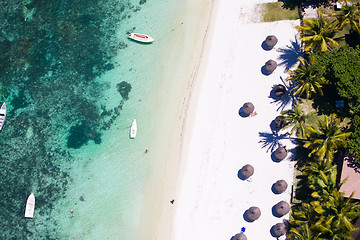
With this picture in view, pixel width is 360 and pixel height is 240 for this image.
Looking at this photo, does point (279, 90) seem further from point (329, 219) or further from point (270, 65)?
point (329, 219)

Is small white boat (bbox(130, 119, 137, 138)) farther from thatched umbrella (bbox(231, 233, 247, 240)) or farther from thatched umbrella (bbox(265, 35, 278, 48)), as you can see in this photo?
thatched umbrella (bbox(265, 35, 278, 48))

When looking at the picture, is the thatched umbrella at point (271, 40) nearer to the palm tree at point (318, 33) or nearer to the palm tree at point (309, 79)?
the palm tree at point (318, 33)

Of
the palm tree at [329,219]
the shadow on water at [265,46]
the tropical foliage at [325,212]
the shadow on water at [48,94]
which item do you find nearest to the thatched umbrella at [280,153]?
the tropical foliage at [325,212]

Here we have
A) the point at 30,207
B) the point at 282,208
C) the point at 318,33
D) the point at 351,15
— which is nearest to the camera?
the point at 351,15

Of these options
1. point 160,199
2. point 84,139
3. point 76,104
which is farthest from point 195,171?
point 76,104

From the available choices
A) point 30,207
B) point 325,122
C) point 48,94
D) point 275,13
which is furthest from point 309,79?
point 30,207

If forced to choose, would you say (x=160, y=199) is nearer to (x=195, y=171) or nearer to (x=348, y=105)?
(x=195, y=171)

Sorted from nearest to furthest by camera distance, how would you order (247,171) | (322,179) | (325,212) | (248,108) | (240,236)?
1. (325,212)
2. (322,179)
3. (240,236)
4. (247,171)
5. (248,108)

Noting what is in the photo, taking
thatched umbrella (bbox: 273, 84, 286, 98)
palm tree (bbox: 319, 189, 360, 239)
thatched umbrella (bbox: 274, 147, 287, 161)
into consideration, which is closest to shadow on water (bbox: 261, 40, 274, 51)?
thatched umbrella (bbox: 273, 84, 286, 98)
